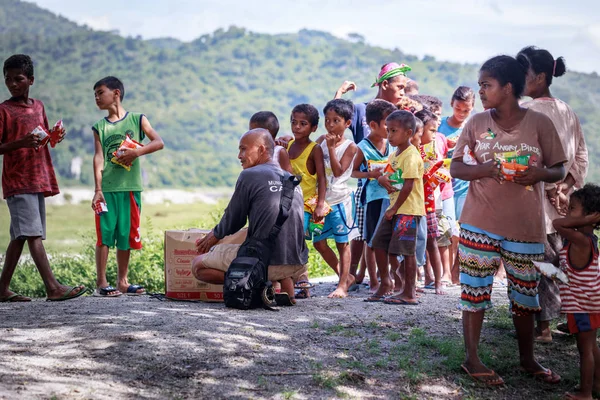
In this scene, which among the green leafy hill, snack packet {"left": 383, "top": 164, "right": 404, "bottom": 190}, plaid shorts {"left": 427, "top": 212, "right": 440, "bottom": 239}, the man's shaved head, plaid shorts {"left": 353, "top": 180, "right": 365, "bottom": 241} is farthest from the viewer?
the green leafy hill

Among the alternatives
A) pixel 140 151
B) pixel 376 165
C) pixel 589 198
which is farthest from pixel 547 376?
pixel 140 151

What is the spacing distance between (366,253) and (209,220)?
9.49 m

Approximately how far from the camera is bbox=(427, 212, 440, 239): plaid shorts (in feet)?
27.6

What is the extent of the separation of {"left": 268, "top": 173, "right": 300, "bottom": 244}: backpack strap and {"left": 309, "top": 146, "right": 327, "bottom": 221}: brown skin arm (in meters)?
0.91

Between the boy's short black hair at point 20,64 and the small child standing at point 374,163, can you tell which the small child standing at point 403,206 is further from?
the boy's short black hair at point 20,64

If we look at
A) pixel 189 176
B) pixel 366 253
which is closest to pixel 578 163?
pixel 366 253

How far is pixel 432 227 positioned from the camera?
27.7 feet

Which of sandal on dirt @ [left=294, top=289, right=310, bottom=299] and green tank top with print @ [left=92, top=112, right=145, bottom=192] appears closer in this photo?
sandal on dirt @ [left=294, top=289, right=310, bottom=299]

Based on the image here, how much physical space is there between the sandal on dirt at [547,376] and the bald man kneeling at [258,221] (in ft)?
7.19

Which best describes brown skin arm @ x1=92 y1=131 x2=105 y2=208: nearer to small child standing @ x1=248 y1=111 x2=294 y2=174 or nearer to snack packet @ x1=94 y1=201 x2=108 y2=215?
snack packet @ x1=94 y1=201 x2=108 y2=215

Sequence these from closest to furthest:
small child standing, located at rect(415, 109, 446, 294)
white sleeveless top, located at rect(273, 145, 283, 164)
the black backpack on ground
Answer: the black backpack on ground → white sleeveless top, located at rect(273, 145, 283, 164) → small child standing, located at rect(415, 109, 446, 294)

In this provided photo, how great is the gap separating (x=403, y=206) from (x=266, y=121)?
4.99 ft

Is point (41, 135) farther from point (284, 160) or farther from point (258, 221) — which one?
point (284, 160)

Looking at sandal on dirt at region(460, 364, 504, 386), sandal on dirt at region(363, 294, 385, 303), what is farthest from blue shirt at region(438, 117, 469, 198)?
sandal on dirt at region(460, 364, 504, 386)
